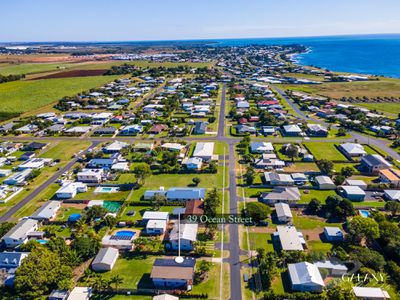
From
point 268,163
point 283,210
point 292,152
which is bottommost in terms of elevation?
point 283,210

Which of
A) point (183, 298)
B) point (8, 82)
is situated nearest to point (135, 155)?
point (183, 298)

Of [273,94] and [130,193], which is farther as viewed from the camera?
[273,94]

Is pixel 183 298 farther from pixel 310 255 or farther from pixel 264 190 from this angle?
pixel 264 190

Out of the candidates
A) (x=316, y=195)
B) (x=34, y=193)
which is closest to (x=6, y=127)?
(x=34, y=193)

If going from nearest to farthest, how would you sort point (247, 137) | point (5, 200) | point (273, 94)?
point (5, 200)
point (247, 137)
point (273, 94)

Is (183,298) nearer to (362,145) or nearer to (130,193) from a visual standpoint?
(130,193)

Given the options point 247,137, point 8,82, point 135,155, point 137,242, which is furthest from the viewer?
point 8,82

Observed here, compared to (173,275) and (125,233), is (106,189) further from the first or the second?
(173,275)

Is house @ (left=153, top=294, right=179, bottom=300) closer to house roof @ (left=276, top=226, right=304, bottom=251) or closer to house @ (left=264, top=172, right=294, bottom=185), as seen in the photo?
house roof @ (left=276, top=226, right=304, bottom=251)
